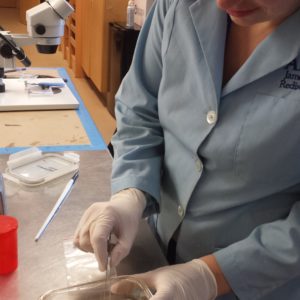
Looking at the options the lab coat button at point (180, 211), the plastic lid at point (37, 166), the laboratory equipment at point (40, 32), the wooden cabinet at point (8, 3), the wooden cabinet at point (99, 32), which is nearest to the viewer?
the lab coat button at point (180, 211)

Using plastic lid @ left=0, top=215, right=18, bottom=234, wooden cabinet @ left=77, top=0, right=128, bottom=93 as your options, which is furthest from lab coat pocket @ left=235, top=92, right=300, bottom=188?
wooden cabinet @ left=77, top=0, right=128, bottom=93

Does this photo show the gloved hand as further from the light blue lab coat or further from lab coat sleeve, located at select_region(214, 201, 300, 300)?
lab coat sleeve, located at select_region(214, 201, 300, 300)

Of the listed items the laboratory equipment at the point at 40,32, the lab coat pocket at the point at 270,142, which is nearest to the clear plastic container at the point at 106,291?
the lab coat pocket at the point at 270,142

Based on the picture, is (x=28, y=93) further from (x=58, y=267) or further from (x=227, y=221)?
(x=227, y=221)

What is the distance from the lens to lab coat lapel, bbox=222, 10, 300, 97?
69 cm

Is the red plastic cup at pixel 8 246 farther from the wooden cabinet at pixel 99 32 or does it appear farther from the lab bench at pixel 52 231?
the wooden cabinet at pixel 99 32

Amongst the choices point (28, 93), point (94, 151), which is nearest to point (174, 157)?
point (94, 151)

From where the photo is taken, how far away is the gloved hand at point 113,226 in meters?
0.72

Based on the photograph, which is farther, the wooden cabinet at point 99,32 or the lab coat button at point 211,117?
the wooden cabinet at point 99,32

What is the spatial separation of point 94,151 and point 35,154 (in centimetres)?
18

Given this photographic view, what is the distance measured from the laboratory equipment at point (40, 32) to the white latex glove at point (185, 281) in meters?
1.10

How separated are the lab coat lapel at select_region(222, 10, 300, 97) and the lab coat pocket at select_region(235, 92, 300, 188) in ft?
0.13

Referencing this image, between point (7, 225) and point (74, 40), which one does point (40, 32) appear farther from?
point (74, 40)

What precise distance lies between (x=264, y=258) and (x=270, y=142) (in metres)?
0.20
